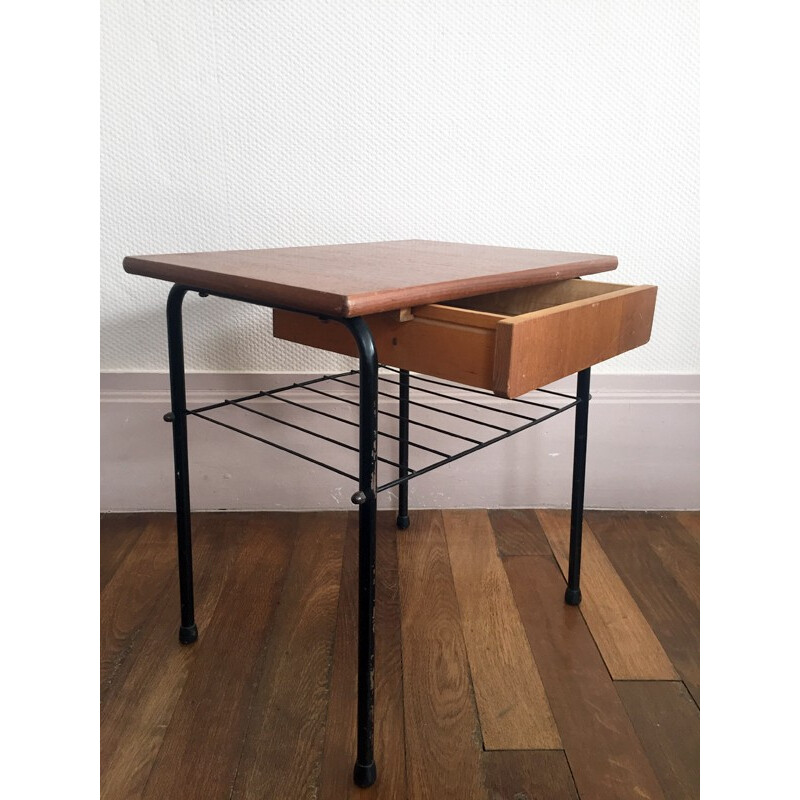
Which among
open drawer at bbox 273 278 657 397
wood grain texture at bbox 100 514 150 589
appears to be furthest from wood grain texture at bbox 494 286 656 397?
wood grain texture at bbox 100 514 150 589

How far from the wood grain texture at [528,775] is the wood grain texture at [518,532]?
2.03ft

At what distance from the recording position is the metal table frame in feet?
2.96

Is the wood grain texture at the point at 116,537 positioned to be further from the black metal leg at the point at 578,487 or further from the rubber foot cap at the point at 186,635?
the black metal leg at the point at 578,487

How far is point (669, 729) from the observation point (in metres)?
1.10

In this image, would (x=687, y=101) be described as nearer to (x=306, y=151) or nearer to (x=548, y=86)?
(x=548, y=86)

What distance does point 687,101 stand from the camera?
1668mm

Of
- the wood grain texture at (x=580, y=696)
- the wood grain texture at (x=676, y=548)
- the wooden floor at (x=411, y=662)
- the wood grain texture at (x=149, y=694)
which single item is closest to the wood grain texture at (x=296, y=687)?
the wooden floor at (x=411, y=662)

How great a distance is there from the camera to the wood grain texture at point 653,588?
4.22ft

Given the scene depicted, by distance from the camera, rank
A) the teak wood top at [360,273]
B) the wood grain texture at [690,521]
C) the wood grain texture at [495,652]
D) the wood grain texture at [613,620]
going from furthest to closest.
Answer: the wood grain texture at [690,521] → the wood grain texture at [613,620] → the wood grain texture at [495,652] → the teak wood top at [360,273]

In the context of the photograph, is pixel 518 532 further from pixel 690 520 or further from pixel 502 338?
pixel 502 338
